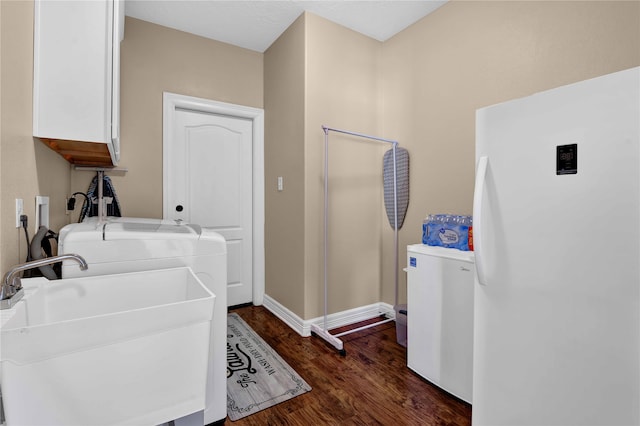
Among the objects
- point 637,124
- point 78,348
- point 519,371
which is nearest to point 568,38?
point 637,124

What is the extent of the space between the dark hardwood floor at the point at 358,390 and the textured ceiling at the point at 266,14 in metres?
2.58

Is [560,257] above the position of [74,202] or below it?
below

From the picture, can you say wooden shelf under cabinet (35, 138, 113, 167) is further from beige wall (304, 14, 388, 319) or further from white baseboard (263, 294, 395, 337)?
white baseboard (263, 294, 395, 337)

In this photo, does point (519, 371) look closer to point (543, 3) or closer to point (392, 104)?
point (543, 3)

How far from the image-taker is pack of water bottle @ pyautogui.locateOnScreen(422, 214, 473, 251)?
70.9 inches

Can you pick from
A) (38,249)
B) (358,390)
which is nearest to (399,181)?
(358,390)

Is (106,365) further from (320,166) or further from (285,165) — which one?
(285,165)

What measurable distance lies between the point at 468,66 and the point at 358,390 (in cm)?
225

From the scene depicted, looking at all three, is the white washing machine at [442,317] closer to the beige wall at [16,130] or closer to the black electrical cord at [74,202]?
the beige wall at [16,130]

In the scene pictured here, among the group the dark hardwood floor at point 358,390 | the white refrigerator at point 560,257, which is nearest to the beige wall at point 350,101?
the dark hardwood floor at point 358,390

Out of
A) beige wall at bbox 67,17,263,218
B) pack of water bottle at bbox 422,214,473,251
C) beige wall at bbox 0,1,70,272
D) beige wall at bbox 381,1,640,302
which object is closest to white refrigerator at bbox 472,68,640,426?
pack of water bottle at bbox 422,214,473,251

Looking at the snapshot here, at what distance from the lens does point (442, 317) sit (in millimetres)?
1750

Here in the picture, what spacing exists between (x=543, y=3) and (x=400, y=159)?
129 centimetres

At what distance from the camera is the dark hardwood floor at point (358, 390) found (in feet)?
5.07
